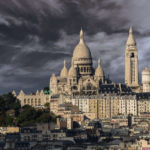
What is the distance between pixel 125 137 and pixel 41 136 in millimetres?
17309

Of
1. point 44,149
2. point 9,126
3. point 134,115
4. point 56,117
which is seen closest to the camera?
point 44,149

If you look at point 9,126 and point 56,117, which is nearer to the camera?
point 9,126

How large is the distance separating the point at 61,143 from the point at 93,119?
55.9 metres

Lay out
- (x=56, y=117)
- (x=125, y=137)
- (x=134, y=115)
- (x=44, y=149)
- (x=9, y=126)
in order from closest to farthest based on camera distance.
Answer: (x=44, y=149) < (x=125, y=137) < (x=9, y=126) < (x=56, y=117) < (x=134, y=115)

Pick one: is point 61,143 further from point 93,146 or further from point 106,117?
point 106,117

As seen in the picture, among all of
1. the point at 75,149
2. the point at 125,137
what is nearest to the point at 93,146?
the point at 75,149

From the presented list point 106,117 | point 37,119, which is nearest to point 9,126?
point 37,119

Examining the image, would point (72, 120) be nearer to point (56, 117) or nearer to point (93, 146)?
point (56, 117)

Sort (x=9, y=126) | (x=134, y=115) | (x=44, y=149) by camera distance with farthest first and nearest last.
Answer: (x=134, y=115) → (x=9, y=126) → (x=44, y=149)

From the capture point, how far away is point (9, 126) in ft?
570

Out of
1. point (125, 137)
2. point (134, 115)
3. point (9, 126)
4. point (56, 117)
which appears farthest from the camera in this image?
point (134, 115)

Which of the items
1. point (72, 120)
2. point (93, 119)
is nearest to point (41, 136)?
point (72, 120)

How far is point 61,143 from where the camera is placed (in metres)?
138

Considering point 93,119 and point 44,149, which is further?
point 93,119
